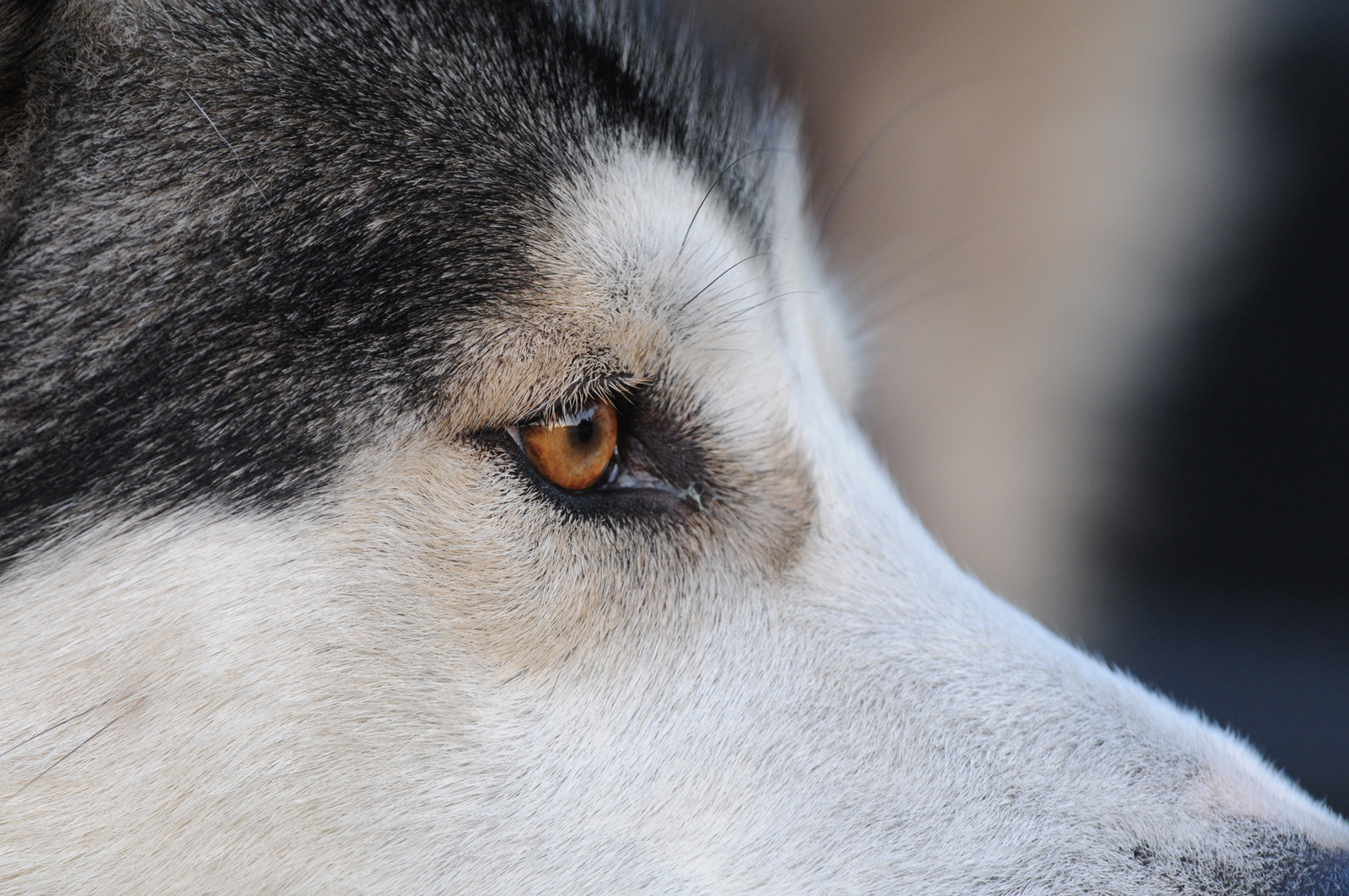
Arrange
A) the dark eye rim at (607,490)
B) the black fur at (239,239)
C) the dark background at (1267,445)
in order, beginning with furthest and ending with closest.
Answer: the dark background at (1267,445)
the dark eye rim at (607,490)
the black fur at (239,239)

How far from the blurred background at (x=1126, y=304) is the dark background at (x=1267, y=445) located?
0.01 meters

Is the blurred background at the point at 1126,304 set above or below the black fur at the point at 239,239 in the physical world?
above

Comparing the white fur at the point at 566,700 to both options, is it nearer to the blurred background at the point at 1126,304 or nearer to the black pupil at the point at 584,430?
the black pupil at the point at 584,430

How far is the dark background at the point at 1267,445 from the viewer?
4.38m

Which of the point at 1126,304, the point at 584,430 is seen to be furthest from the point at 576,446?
the point at 1126,304

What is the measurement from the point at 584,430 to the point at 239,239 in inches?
20.6

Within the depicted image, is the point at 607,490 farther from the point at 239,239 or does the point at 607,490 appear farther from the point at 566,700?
the point at 239,239

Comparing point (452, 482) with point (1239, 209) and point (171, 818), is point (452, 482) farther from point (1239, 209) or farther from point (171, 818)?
point (1239, 209)

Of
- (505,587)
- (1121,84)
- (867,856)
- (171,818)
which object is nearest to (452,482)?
(505,587)

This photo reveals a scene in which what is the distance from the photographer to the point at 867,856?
138cm

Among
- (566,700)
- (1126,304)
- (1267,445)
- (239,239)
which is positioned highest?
(1126,304)

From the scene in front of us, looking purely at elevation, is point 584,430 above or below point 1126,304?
below

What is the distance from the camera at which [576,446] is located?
1.49 metres

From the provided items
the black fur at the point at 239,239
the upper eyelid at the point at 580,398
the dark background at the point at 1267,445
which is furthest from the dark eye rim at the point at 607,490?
the dark background at the point at 1267,445
